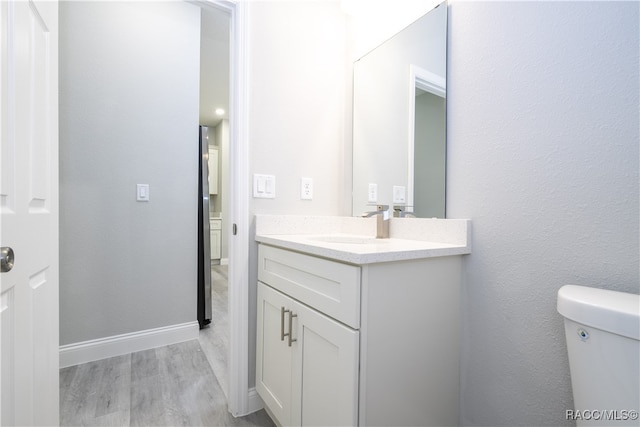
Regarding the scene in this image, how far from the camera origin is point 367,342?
0.86 metres

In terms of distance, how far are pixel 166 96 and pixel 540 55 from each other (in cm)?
216

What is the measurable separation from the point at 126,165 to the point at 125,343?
1176 mm

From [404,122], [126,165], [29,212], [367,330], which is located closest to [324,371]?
[367,330]

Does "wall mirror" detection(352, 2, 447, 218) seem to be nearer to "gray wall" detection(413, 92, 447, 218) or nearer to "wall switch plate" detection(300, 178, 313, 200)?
"gray wall" detection(413, 92, 447, 218)

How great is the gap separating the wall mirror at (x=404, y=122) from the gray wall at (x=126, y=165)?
132 cm

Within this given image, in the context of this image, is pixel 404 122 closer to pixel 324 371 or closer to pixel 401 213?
pixel 401 213

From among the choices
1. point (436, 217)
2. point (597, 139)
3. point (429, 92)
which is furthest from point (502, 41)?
point (436, 217)

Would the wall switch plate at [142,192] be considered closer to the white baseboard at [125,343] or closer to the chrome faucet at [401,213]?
the white baseboard at [125,343]

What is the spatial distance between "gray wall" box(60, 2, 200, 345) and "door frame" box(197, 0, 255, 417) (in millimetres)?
957

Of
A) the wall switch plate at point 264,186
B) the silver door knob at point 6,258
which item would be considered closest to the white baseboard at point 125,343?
the wall switch plate at point 264,186

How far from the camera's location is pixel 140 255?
2090mm

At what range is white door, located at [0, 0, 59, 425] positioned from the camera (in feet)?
2.35

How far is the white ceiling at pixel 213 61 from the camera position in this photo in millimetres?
2861

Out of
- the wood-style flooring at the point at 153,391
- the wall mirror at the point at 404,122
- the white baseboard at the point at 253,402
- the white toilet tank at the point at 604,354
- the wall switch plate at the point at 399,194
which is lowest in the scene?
the wood-style flooring at the point at 153,391
